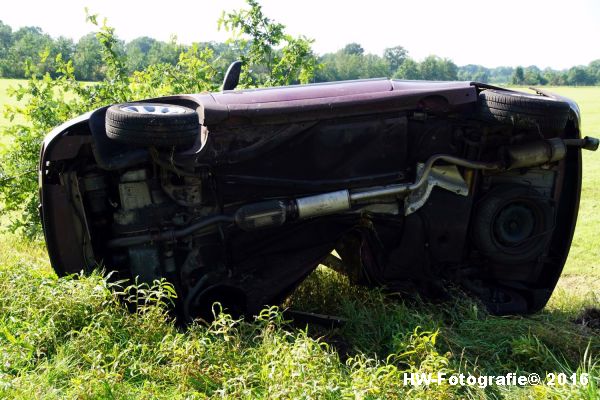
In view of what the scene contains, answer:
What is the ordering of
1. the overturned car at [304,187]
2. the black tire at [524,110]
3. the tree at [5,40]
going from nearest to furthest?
the overturned car at [304,187], the black tire at [524,110], the tree at [5,40]

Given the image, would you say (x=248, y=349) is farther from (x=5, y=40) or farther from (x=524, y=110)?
(x=5, y=40)

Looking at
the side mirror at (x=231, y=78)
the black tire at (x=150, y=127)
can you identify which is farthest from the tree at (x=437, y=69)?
the black tire at (x=150, y=127)

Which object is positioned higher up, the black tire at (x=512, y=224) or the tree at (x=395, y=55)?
the tree at (x=395, y=55)

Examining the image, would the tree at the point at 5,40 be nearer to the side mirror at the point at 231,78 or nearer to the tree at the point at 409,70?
the side mirror at the point at 231,78

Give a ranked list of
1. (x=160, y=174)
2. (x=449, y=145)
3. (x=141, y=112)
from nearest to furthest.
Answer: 1. (x=141, y=112)
2. (x=160, y=174)
3. (x=449, y=145)

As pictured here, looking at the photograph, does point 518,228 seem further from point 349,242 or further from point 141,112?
point 141,112

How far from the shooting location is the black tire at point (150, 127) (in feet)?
10.8

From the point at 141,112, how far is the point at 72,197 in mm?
691

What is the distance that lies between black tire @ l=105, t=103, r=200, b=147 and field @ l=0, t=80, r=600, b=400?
85cm

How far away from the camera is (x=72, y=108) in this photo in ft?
21.5

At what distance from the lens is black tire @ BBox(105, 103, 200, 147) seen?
3299 millimetres

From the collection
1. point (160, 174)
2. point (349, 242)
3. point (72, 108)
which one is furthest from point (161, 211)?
point (72, 108)

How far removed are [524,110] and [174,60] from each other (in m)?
5.51

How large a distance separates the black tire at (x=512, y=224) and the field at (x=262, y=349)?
442 millimetres
